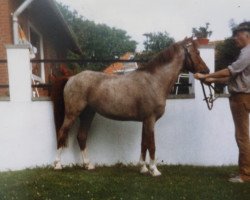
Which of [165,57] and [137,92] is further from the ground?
[165,57]

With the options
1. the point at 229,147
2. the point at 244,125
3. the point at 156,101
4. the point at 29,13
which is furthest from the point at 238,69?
the point at 29,13

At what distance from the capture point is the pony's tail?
7512 mm

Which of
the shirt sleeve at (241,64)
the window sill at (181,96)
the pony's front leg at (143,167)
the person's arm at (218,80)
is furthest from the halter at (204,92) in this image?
the pony's front leg at (143,167)

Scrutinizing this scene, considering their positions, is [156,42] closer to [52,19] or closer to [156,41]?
[156,41]

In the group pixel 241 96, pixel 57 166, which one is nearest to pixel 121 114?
pixel 57 166

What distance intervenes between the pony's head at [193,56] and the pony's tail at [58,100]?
2062 millimetres

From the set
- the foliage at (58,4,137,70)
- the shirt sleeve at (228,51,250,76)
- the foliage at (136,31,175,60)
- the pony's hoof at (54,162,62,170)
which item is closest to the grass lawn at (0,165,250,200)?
the pony's hoof at (54,162,62,170)

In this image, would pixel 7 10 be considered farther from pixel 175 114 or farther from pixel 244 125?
pixel 244 125

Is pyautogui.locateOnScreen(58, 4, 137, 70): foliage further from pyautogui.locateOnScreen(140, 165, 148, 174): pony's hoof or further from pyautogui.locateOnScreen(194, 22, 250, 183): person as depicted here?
pyautogui.locateOnScreen(194, 22, 250, 183): person

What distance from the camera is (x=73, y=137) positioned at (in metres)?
7.81

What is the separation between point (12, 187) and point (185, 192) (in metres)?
2.32

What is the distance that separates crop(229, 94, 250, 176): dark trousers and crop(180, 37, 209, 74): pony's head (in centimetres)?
100

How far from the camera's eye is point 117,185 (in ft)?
19.6

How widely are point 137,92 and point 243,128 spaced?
172cm
